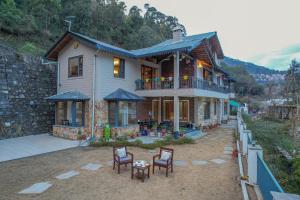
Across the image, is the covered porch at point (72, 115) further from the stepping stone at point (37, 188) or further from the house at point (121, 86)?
the stepping stone at point (37, 188)

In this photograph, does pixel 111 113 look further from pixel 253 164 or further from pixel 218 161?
pixel 253 164

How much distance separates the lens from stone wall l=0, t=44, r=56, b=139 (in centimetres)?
1293

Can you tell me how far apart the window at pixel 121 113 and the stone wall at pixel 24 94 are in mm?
5554

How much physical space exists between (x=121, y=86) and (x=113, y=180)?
9375mm

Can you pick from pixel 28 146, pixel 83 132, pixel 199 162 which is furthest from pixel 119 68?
pixel 199 162

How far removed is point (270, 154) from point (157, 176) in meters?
6.81

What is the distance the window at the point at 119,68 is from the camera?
578 inches

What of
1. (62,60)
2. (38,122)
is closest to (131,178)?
(38,122)

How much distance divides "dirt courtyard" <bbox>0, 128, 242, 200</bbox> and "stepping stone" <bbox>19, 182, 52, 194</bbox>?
17cm

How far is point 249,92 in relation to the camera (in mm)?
Result: 52344

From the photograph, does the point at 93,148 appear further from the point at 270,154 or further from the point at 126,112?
the point at 270,154

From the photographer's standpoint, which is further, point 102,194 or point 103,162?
point 103,162

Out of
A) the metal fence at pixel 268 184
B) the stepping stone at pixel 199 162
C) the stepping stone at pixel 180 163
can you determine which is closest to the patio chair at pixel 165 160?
the stepping stone at pixel 180 163

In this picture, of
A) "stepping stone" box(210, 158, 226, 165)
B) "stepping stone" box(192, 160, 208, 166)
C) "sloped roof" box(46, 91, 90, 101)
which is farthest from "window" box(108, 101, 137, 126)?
"stepping stone" box(210, 158, 226, 165)
